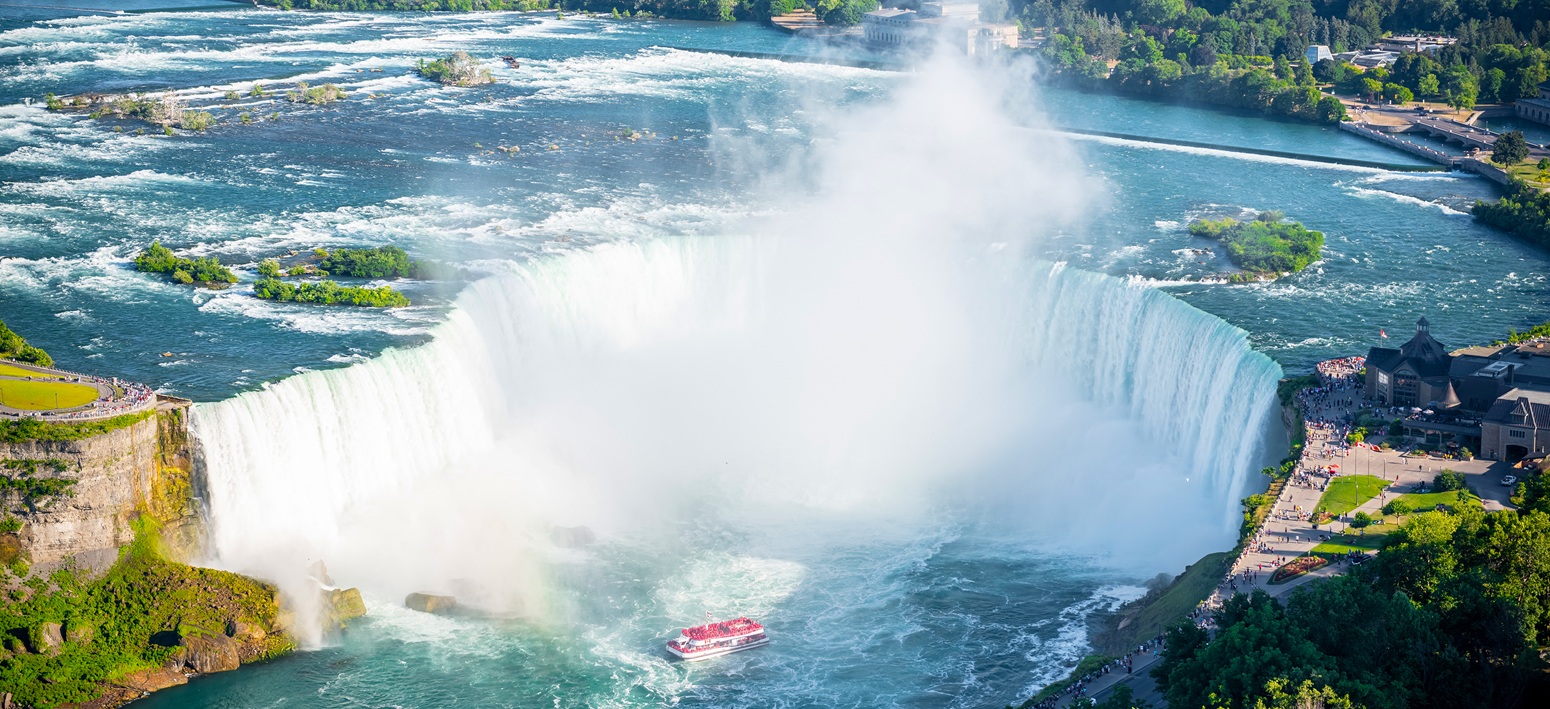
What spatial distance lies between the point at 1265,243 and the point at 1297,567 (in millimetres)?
25715

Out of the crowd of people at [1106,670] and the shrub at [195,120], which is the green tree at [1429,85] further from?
the crowd of people at [1106,670]

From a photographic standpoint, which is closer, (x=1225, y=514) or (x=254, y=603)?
(x=254, y=603)

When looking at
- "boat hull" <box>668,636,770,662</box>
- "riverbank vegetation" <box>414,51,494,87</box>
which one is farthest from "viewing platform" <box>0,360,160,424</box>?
"riverbank vegetation" <box>414,51,494,87</box>

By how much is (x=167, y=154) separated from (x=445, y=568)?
35.8m

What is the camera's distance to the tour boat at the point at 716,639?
1478 inches

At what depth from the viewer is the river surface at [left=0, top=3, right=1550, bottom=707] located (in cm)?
3800

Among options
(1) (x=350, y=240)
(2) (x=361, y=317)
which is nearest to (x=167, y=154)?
(1) (x=350, y=240)

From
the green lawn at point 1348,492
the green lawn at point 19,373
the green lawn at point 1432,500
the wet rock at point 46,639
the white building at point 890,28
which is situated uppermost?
the white building at point 890,28

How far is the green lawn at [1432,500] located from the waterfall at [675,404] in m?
5.31

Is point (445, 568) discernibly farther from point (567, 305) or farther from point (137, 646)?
point (567, 305)

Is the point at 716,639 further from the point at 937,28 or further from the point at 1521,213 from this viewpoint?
the point at 937,28

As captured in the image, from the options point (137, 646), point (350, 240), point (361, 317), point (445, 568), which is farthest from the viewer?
point (350, 240)

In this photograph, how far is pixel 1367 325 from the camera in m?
51.5

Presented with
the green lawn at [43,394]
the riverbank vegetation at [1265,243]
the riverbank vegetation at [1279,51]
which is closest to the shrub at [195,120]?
the green lawn at [43,394]
